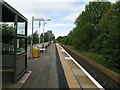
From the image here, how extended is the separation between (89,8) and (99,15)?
413cm

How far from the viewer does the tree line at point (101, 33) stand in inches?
465

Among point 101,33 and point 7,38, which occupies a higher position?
point 101,33

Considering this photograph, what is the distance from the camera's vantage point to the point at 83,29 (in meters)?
33.7

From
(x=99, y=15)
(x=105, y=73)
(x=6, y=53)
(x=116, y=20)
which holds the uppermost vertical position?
(x=99, y=15)

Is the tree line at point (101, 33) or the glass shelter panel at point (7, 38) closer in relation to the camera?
the glass shelter panel at point (7, 38)

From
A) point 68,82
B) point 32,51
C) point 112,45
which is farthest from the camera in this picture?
point 32,51

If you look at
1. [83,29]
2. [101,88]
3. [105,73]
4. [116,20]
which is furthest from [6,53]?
[83,29]

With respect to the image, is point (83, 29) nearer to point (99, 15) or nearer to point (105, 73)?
point (99, 15)

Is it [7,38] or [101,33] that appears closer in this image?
[7,38]

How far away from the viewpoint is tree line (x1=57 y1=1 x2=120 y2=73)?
11.8 m

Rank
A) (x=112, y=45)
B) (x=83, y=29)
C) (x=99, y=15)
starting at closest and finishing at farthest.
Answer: (x=112, y=45) → (x=83, y=29) → (x=99, y=15)

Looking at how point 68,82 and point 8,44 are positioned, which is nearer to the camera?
point 68,82

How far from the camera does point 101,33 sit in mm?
29406

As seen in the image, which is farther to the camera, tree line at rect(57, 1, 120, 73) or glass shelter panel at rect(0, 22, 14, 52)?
tree line at rect(57, 1, 120, 73)
